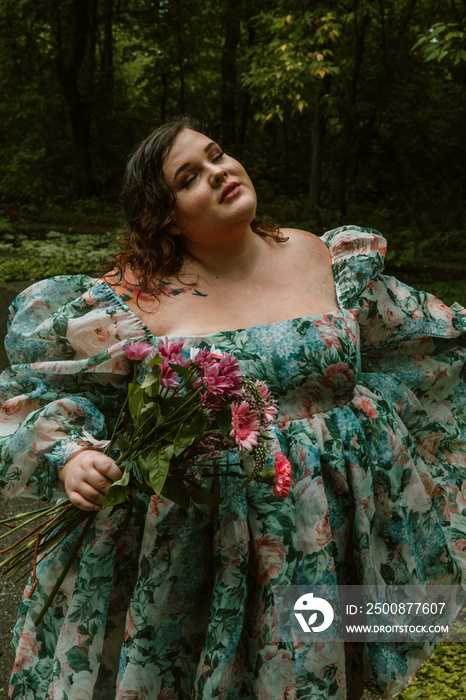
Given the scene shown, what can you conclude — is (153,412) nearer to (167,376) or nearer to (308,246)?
(167,376)

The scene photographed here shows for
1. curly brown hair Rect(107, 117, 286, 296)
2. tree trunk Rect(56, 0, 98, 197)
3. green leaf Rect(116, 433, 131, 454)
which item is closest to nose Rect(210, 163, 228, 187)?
curly brown hair Rect(107, 117, 286, 296)

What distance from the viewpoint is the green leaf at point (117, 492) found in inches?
51.4

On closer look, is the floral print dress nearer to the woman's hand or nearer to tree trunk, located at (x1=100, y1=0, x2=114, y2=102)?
the woman's hand

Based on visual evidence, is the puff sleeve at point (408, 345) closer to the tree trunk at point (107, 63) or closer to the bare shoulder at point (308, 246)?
the bare shoulder at point (308, 246)

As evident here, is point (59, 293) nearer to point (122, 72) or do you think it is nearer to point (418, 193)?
point (418, 193)

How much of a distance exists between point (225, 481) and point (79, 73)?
1237 cm

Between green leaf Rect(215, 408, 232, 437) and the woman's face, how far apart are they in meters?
0.56

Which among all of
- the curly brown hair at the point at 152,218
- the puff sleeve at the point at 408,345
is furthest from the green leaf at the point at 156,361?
the puff sleeve at the point at 408,345

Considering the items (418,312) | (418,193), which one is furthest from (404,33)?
(418,312)

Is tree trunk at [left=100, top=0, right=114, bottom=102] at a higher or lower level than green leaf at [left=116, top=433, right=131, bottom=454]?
lower

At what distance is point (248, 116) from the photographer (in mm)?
14461

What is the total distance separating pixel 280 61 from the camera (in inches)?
269

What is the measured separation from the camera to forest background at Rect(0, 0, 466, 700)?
8.17 metres

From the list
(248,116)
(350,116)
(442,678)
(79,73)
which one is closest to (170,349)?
(442,678)
